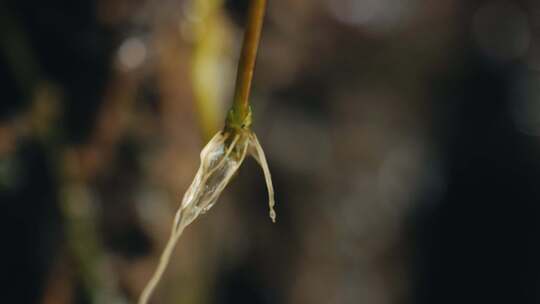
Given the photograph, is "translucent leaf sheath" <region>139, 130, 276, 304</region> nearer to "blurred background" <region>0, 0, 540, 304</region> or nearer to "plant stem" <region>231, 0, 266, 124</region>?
"plant stem" <region>231, 0, 266, 124</region>

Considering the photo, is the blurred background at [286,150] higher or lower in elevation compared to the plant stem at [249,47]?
lower

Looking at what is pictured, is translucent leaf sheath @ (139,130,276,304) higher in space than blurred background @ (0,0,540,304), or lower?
higher


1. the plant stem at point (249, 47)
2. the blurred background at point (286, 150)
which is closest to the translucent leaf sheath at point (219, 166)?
the plant stem at point (249, 47)

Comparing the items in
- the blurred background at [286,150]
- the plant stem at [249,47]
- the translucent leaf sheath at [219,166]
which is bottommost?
the blurred background at [286,150]

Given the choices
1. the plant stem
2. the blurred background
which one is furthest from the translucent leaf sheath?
the blurred background

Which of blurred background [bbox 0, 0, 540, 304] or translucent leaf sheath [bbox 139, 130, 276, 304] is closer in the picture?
translucent leaf sheath [bbox 139, 130, 276, 304]

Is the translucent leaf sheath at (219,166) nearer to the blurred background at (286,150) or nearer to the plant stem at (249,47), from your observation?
the plant stem at (249,47)

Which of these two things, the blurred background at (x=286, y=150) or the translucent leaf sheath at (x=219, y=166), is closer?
the translucent leaf sheath at (x=219, y=166)

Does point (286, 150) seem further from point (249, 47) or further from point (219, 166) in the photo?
point (249, 47)

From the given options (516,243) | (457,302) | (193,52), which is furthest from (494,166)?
(193,52)

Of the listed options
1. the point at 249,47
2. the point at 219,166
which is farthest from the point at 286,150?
the point at 249,47
